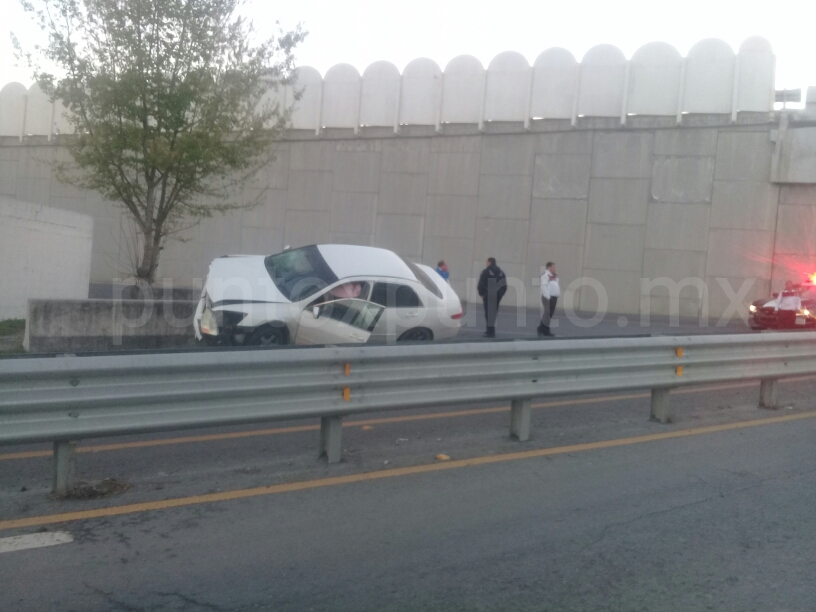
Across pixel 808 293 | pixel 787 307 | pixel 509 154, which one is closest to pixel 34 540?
pixel 787 307

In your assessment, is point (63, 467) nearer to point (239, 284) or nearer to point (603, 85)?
point (239, 284)

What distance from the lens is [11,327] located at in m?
14.8

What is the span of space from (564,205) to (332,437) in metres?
23.4

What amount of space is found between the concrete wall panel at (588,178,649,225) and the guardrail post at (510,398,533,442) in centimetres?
2137

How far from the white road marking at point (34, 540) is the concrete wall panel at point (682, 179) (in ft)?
83.0

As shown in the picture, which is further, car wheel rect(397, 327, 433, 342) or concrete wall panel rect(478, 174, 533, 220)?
concrete wall panel rect(478, 174, 533, 220)

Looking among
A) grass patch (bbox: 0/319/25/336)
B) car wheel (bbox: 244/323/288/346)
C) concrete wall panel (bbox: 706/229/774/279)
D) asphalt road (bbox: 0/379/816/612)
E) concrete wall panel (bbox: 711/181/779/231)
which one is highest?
concrete wall panel (bbox: 711/181/779/231)

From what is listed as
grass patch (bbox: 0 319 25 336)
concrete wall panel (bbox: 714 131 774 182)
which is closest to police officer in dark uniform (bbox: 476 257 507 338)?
grass patch (bbox: 0 319 25 336)

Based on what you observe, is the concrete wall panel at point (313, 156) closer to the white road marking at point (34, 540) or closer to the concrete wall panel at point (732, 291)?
the concrete wall panel at point (732, 291)

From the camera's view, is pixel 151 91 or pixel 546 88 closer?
pixel 151 91

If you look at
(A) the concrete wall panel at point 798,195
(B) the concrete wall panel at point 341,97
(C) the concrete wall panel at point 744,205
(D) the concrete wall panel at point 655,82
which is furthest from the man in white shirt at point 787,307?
(B) the concrete wall panel at point 341,97

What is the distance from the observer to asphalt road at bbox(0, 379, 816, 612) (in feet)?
14.3

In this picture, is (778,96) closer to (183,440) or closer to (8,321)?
(8,321)

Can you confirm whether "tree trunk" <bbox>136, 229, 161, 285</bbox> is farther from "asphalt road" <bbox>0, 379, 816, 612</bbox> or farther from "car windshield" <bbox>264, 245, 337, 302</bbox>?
"asphalt road" <bbox>0, 379, 816, 612</bbox>
